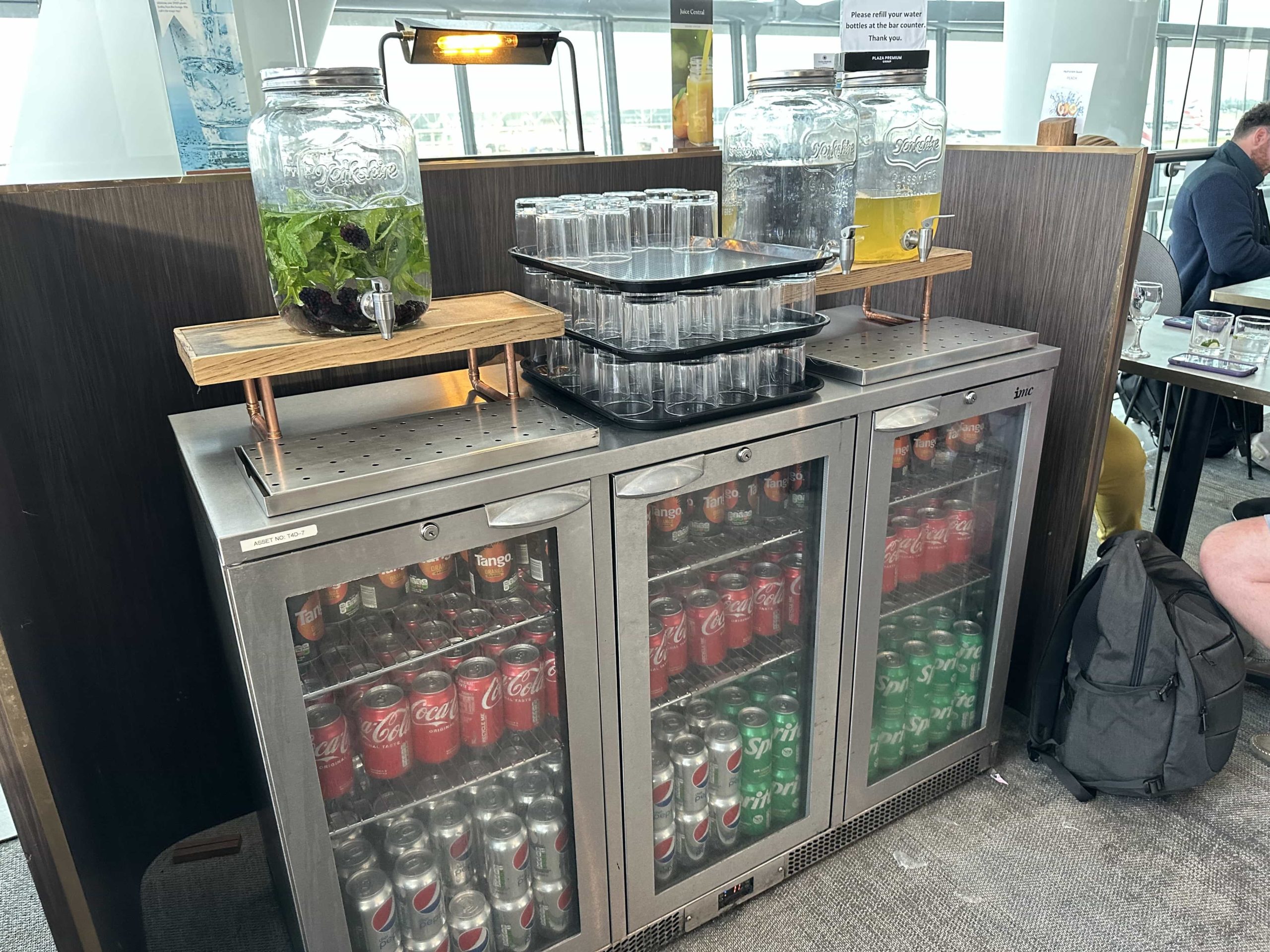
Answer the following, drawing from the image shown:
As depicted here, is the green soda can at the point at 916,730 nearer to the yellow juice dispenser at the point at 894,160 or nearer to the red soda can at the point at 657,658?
the red soda can at the point at 657,658

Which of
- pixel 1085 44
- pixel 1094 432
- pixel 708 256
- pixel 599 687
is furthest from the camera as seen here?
pixel 1085 44

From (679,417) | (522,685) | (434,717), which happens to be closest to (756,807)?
(522,685)

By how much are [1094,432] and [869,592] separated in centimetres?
73

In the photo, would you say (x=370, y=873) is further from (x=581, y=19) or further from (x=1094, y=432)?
(x=581, y=19)

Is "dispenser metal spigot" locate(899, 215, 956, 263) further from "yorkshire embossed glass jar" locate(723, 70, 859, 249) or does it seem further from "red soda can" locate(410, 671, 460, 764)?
"red soda can" locate(410, 671, 460, 764)

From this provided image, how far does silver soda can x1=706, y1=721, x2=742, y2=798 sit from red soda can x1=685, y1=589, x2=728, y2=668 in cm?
14

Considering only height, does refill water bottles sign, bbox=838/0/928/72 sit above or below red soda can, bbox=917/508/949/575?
above

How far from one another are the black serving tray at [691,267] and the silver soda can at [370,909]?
1038 millimetres

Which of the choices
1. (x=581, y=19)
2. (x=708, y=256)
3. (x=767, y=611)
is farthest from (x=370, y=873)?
(x=581, y=19)

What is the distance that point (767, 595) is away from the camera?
174 cm

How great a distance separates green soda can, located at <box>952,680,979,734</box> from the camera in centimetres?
210

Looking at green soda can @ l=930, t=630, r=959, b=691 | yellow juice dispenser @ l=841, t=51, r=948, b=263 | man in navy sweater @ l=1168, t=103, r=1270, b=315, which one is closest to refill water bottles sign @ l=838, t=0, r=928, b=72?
yellow juice dispenser @ l=841, t=51, r=948, b=263

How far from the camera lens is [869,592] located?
1.75 meters

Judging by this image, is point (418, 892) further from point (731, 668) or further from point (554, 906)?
point (731, 668)
